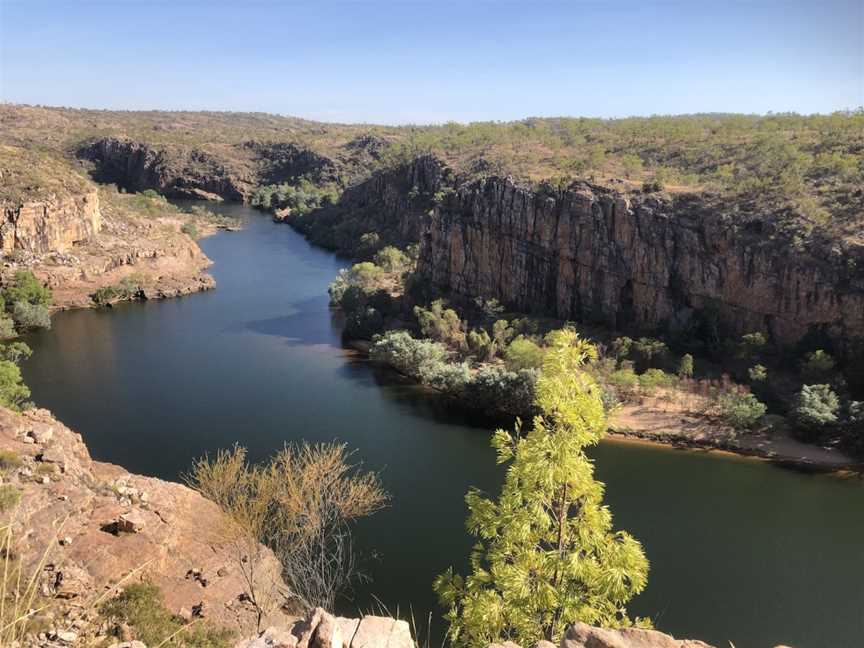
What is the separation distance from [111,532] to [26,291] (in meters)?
38.1

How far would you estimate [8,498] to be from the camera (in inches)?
650

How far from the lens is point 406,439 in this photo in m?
32.3

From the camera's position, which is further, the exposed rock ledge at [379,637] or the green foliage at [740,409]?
the green foliage at [740,409]

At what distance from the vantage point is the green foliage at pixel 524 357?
122 ft

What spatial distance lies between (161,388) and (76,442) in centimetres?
1301

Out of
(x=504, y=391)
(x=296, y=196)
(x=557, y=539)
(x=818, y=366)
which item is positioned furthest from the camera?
(x=296, y=196)

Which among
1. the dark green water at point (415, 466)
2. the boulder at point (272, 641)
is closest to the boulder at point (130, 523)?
the dark green water at point (415, 466)

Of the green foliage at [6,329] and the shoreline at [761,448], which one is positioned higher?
the green foliage at [6,329]

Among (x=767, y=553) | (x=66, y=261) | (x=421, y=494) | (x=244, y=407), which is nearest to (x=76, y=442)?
(x=244, y=407)

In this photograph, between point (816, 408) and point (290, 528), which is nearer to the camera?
point (290, 528)

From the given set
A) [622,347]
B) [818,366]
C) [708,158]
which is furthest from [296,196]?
[818,366]

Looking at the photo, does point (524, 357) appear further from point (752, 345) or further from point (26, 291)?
point (26, 291)

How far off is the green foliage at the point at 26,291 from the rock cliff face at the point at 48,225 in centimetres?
538

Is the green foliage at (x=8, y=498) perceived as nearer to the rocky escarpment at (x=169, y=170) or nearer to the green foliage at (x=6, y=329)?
the green foliage at (x=6, y=329)
